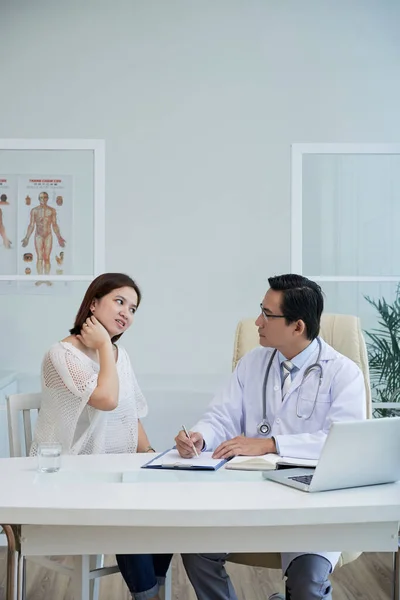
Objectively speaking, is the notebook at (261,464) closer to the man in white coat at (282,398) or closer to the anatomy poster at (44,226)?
the man in white coat at (282,398)

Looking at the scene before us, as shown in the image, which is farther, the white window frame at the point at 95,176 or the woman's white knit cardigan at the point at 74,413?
the white window frame at the point at 95,176

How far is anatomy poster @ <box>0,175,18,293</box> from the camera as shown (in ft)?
13.3

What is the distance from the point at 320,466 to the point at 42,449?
2.54ft

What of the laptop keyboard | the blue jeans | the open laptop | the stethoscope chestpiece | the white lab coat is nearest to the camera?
the open laptop

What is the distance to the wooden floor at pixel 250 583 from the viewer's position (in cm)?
327

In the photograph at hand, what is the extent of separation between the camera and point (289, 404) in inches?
103

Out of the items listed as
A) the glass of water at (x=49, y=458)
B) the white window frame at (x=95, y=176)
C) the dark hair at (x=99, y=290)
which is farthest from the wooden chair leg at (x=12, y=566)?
the white window frame at (x=95, y=176)

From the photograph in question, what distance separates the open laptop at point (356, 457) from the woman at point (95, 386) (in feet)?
2.72

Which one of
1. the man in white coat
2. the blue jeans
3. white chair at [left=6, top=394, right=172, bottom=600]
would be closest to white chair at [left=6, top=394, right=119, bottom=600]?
white chair at [left=6, top=394, right=172, bottom=600]

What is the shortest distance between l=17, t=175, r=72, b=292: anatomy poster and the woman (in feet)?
3.67

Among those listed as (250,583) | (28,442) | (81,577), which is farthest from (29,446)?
(250,583)

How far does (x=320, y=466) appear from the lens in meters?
1.82

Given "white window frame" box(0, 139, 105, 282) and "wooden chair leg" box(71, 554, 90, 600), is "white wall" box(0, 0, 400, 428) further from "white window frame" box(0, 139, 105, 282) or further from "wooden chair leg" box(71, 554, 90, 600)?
"wooden chair leg" box(71, 554, 90, 600)

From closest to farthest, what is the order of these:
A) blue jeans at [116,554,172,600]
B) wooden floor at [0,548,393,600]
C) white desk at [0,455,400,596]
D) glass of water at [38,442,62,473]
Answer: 1. white desk at [0,455,400,596]
2. glass of water at [38,442,62,473]
3. blue jeans at [116,554,172,600]
4. wooden floor at [0,548,393,600]
